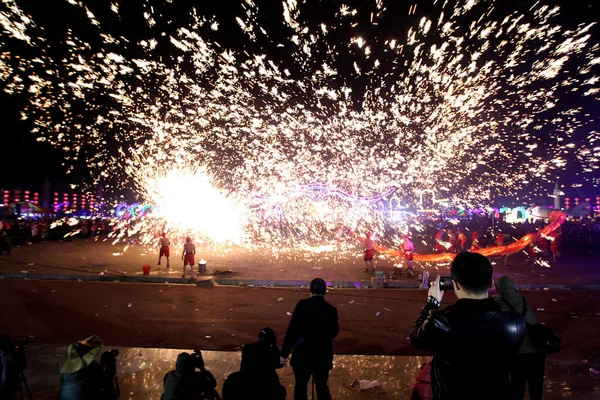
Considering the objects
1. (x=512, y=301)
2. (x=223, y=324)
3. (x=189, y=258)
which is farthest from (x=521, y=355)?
(x=189, y=258)

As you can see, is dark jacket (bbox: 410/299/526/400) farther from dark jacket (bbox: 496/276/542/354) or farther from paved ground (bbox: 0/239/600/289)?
paved ground (bbox: 0/239/600/289)

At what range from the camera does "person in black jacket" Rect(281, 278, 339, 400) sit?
374cm

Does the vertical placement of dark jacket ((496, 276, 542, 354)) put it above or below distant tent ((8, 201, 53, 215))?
below

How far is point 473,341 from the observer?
6.49 ft

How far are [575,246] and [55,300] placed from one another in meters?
25.5

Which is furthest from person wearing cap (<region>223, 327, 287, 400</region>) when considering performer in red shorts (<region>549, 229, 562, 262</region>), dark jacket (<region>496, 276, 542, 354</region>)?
performer in red shorts (<region>549, 229, 562, 262</region>)

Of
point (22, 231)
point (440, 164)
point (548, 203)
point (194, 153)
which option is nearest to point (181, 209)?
point (194, 153)

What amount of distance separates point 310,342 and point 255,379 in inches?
35.8

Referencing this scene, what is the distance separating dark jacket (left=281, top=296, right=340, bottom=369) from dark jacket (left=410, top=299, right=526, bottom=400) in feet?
5.81

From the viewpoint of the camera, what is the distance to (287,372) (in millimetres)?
5352

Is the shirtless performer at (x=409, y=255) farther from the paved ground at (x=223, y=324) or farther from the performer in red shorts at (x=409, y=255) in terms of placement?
the paved ground at (x=223, y=324)

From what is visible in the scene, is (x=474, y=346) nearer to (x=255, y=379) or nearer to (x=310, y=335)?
(x=255, y=379)

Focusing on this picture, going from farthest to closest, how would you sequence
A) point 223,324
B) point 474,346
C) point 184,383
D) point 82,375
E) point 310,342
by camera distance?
point 223,324 < point 310,342 < point 82,375 < point 184,383 < point 474,346

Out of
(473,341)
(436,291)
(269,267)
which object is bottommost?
(269,267)
